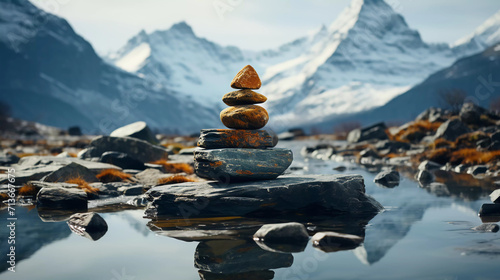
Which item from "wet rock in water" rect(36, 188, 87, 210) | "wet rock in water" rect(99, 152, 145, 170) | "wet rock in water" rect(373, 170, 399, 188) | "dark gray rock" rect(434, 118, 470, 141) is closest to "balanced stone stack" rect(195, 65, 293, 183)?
"wet rock in water" rect(36, 188, 87, 210)

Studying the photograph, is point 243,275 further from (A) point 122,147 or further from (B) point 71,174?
(A) point 122,147

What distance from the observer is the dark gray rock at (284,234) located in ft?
33.8

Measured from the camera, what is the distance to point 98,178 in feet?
67.9

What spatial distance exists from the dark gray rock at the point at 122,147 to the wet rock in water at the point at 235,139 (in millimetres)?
13824

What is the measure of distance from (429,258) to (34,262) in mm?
7296

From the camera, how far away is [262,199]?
1340cm

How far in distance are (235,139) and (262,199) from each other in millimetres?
2213

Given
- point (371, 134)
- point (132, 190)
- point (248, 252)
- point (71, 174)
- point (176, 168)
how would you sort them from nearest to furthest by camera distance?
point (248, 252)
point (132, 190)
point (71, 174)
point (176, 168)
point (371, 134)

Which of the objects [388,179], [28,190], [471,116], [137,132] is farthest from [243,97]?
[471,116]

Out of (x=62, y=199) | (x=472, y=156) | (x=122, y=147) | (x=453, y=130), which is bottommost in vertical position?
(x=62, y=199)

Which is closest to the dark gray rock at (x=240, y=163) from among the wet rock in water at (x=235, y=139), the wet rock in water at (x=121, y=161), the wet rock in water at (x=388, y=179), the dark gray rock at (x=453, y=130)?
the wet rock in water at (x=235, y=139)

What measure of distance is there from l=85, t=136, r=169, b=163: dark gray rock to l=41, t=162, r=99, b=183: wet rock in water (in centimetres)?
669

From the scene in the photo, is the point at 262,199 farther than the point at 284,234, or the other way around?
the point at 262,199

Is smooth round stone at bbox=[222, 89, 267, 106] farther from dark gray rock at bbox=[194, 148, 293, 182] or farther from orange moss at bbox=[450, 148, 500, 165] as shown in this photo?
orange moss at bbox=[450, 148, 500, 165]
